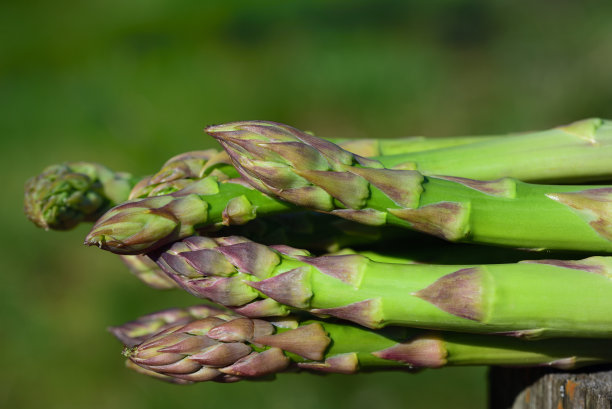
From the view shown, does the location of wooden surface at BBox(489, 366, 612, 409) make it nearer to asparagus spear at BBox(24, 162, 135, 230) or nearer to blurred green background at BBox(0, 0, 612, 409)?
asparagus spear at BBox(24, 162, 135, 230)

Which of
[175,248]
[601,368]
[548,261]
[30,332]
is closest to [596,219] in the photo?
[548,261]

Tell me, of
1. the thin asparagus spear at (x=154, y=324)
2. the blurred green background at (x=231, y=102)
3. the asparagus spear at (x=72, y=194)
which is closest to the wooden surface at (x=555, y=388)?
the thin asparagus spear at (x=154, y=324)

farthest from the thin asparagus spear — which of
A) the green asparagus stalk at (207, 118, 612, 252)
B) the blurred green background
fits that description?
the blurred green background

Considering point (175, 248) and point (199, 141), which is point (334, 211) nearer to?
point (175, 248)

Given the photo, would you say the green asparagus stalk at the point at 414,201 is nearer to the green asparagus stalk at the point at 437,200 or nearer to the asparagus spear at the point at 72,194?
the green asparagus stalk at the point at 437,200

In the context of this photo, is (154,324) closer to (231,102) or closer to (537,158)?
(537,158)

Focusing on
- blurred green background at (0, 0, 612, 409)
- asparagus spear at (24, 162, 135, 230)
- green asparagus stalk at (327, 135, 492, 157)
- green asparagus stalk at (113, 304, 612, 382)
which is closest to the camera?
green asparagus stalk at (113, 304, 612, 382)

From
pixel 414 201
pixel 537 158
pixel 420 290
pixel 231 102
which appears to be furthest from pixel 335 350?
pixel 231 102
